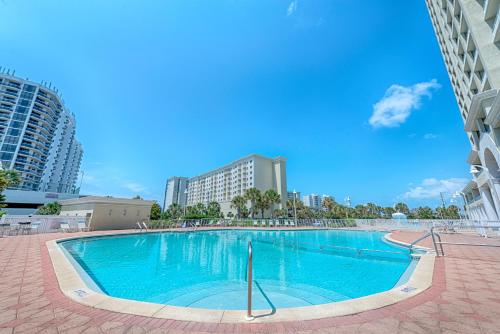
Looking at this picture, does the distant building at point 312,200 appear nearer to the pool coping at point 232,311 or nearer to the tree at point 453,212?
the tree at point 453,212

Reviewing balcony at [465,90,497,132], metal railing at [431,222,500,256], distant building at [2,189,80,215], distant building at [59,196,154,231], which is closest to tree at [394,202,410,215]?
metal railing at [431,222,500,256]

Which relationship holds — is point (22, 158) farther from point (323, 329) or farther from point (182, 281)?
point (323, 329)

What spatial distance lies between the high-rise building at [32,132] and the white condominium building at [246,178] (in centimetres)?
4634

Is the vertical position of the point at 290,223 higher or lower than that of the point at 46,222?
lower

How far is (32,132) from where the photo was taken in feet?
159

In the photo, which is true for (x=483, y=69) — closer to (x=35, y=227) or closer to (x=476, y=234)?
(x=476, y=234)

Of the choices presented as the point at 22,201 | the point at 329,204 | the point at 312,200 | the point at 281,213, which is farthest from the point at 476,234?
the point at 312,200

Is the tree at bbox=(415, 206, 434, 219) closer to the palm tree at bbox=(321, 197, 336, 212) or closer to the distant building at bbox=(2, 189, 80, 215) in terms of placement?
the palm tree at bbox=(321, 197, 336, 212)

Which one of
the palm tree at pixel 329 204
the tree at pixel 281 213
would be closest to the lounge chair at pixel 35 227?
the tree at pixel 281 213

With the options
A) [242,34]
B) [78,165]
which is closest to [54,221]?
[242,34]

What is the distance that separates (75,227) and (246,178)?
48.2 m

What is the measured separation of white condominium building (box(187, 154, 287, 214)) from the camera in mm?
62925

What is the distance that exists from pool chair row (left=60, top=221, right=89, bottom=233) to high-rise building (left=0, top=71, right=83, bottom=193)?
37.0 metres

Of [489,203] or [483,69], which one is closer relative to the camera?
[483,69]
